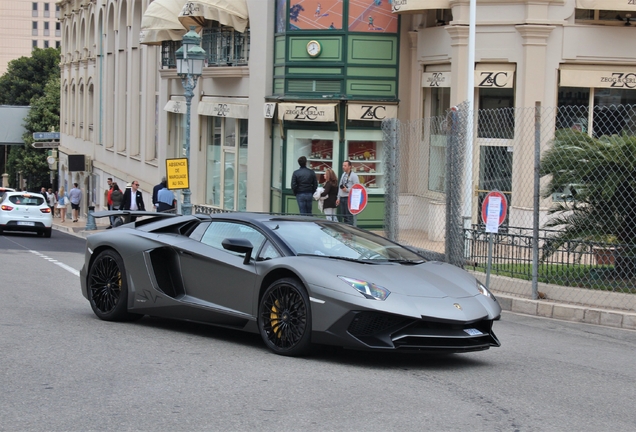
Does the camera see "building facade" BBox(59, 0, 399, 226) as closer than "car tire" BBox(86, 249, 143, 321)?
No

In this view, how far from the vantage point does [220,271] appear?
8398 millimetres

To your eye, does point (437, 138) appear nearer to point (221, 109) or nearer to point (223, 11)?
point (223, 11)

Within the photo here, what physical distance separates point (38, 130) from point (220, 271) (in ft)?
237

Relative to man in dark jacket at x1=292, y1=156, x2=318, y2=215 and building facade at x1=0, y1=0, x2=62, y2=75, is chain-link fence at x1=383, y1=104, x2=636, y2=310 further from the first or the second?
building facade at x1=0, y1=0, x2=62, y2=75

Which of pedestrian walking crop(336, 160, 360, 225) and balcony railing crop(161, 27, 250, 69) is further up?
balcony railing crop(161, 27, 250, 69)

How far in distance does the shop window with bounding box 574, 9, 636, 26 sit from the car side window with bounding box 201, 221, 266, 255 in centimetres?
1325

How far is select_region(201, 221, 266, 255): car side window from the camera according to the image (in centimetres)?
837

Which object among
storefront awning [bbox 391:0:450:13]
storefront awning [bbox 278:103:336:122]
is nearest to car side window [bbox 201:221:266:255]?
storefront awning [bbox 391:0:450:13]

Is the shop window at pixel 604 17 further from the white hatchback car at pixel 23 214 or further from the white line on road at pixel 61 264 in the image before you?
the white hatchback car at pixel 23 214

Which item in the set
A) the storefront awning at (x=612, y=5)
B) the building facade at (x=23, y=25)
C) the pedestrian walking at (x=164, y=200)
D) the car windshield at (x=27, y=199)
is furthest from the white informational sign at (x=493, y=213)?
the building facade at (x=23, y=25)

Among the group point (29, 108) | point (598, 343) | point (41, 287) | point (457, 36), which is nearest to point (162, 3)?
point (457, 36)

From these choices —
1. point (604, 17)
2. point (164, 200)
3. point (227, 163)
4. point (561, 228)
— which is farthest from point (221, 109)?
point (561, 228)

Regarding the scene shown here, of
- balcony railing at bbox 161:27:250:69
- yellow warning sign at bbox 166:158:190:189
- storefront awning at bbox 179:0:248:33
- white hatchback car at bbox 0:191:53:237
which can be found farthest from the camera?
white hatchback car at bbox 0:191:53:237

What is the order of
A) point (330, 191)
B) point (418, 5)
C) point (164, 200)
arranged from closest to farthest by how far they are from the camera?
point (330, 191), point (418, 5), point (164, 200)
